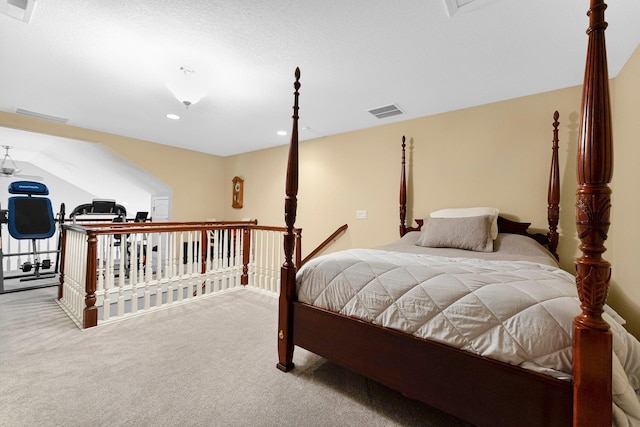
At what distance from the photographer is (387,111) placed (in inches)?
126

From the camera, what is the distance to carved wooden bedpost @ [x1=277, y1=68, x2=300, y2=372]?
1.77m

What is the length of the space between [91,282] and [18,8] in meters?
2.01

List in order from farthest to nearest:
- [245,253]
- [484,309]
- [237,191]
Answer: [237,191], [245,253], [484,309]

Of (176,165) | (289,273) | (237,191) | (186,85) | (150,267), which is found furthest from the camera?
(237,191)

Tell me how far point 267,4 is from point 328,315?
73.4 inches

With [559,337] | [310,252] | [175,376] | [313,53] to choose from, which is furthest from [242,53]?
[310,252]

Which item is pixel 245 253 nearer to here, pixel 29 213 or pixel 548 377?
pixel 29 213

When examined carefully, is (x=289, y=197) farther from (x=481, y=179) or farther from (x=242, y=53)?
(x=481, y=179)

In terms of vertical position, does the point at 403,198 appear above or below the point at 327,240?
above

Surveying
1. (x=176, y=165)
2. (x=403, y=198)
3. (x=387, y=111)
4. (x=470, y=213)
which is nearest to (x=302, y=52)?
(x=387, y=111)

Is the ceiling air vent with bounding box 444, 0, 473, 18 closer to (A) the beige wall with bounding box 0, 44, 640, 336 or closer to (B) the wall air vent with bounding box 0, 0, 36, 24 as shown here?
(A) the beige wall with bounding box 0, 44, 640, 336

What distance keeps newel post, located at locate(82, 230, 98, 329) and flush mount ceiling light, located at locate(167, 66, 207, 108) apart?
1.42 meters

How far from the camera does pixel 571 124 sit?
249cm

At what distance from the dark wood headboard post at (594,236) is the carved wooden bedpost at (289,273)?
52.9 inches
